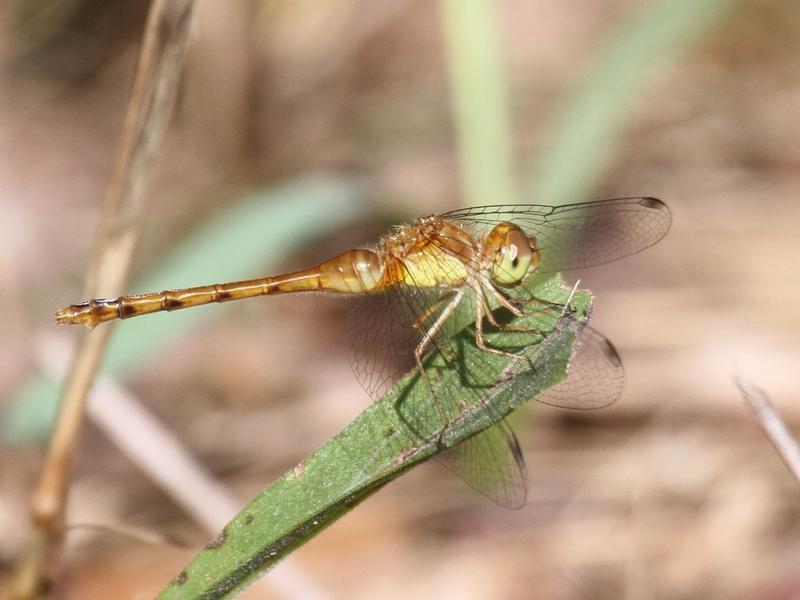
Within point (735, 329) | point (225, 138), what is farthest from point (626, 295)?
point (225, 138)

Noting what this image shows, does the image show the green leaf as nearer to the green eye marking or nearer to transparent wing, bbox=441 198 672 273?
the green eye marking

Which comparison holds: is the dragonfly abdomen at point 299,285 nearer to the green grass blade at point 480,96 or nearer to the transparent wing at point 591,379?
the green grass blade at point 480,96

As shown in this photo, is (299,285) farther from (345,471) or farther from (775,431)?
(775,431)

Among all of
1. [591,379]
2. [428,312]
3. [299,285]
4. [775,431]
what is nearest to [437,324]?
[428,312]

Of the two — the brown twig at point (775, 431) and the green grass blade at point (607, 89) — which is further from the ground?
the green grass blade at point (607, 89)

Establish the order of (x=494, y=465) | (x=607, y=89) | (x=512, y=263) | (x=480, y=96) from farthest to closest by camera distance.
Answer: (x=607, y=89) → (x=480, y=96) → (x=512, y=263) → (x=494, y=465)

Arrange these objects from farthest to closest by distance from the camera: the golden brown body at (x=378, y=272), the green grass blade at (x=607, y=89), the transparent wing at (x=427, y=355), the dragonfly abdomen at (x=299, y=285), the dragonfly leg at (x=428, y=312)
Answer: the green grass blade at (x=607, y=89) < the dragonfly abdomen at (x=299, y=285) < the golden brown body at (x=378, y=272) < the dragonfly leg at (x=428, y=312) < the transparent wing at (x=427, y=355)

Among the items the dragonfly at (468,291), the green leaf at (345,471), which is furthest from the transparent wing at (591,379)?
the green leaf at (345,471)
